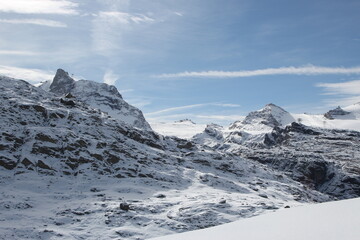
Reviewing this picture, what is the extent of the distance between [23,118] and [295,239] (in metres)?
55.4

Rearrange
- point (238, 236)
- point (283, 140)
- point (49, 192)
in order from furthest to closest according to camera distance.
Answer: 1. point (283, 140)
2. point (49, 192)
3. point (238, 236)

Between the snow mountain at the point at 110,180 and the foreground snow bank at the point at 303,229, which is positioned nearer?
the foreground snow bank at the point at 303,229

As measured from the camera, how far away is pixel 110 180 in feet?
147

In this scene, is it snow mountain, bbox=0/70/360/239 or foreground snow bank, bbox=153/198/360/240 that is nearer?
foreground snow bank, bbox=153/198/360/240

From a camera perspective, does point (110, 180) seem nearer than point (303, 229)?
No

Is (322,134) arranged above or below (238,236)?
above

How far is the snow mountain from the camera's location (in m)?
29.4

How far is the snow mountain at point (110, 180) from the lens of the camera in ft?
96.5

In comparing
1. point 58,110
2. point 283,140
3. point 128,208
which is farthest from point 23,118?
point 283,140

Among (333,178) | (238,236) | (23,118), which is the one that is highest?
(23,118)

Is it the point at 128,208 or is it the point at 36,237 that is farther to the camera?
the point at 128,208

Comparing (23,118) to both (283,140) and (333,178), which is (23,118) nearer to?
(333,178)

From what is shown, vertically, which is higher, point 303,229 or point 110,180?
point 303,229

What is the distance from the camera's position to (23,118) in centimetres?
5259
